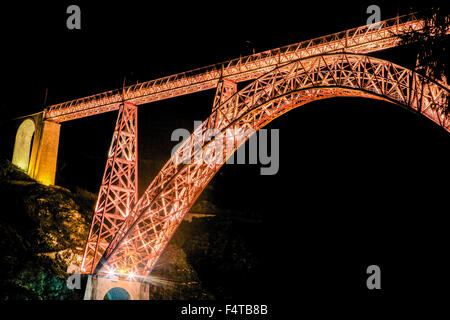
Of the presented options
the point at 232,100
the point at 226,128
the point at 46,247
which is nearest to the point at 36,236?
the point at 46,247

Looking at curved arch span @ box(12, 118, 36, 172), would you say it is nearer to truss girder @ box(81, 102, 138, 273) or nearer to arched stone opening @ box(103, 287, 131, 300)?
truss girder @ box(81, 102, 138, 273)

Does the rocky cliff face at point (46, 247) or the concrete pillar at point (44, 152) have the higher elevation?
the concrete pillar at point (44, 152)

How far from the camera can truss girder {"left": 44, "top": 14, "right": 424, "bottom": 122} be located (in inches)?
606

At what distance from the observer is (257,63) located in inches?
710

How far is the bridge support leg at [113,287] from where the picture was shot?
18.5 meters

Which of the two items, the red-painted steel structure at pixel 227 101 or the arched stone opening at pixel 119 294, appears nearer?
the red-painted steel structure at pixel 227 101

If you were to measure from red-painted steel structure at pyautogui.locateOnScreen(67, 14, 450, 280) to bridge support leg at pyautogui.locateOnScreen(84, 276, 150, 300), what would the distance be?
314 mm

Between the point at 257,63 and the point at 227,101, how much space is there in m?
2.03

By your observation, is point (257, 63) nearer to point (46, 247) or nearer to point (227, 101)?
point (227, 101)

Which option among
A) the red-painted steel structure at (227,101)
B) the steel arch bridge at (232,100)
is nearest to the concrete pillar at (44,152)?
the steel arch bridge at (232,100)

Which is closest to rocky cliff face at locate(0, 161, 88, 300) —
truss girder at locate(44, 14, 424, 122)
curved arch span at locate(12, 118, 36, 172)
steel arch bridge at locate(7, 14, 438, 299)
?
steel arch bridge at locate(7, 14, 438, 299)

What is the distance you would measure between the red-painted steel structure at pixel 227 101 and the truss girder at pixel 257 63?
0.03 m

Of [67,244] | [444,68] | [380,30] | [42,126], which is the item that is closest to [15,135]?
[42,126]

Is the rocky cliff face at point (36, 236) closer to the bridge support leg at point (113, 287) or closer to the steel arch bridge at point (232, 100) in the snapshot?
the bridge support leg at point (113, 287)
